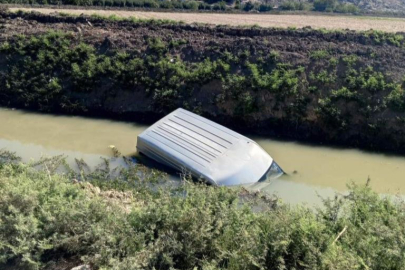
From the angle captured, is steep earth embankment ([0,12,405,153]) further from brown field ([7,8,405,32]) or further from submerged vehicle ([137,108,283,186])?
brown field ([7,8,405,32])

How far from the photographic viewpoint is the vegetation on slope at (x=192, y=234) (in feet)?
21.4

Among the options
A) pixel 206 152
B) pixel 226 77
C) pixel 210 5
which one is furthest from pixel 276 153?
pixel 210 5

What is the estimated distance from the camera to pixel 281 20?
2166 cm

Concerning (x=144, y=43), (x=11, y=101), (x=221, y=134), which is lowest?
(x=11, y=101)

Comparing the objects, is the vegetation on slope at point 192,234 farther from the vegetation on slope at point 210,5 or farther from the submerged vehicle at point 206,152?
the vegetation on slope at point 210,5

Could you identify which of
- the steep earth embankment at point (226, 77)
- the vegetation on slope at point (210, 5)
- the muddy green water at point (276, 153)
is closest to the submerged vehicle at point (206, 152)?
the muddy green water at point (276, 153)

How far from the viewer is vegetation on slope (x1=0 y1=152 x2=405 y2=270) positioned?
653 cm

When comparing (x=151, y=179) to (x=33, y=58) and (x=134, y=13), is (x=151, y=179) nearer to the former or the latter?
(x=33, y=58)

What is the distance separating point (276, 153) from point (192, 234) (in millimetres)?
6831

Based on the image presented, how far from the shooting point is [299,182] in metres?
11.7

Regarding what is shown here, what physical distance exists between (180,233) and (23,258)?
228 centimetres

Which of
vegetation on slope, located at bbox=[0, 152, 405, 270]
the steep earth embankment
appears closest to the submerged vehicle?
vegetation on slope, located at bbox=[0, 152, 405, 270]

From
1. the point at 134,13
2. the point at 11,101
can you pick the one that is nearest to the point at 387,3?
the point at 134,13

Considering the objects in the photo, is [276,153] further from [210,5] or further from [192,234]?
[210,5]
